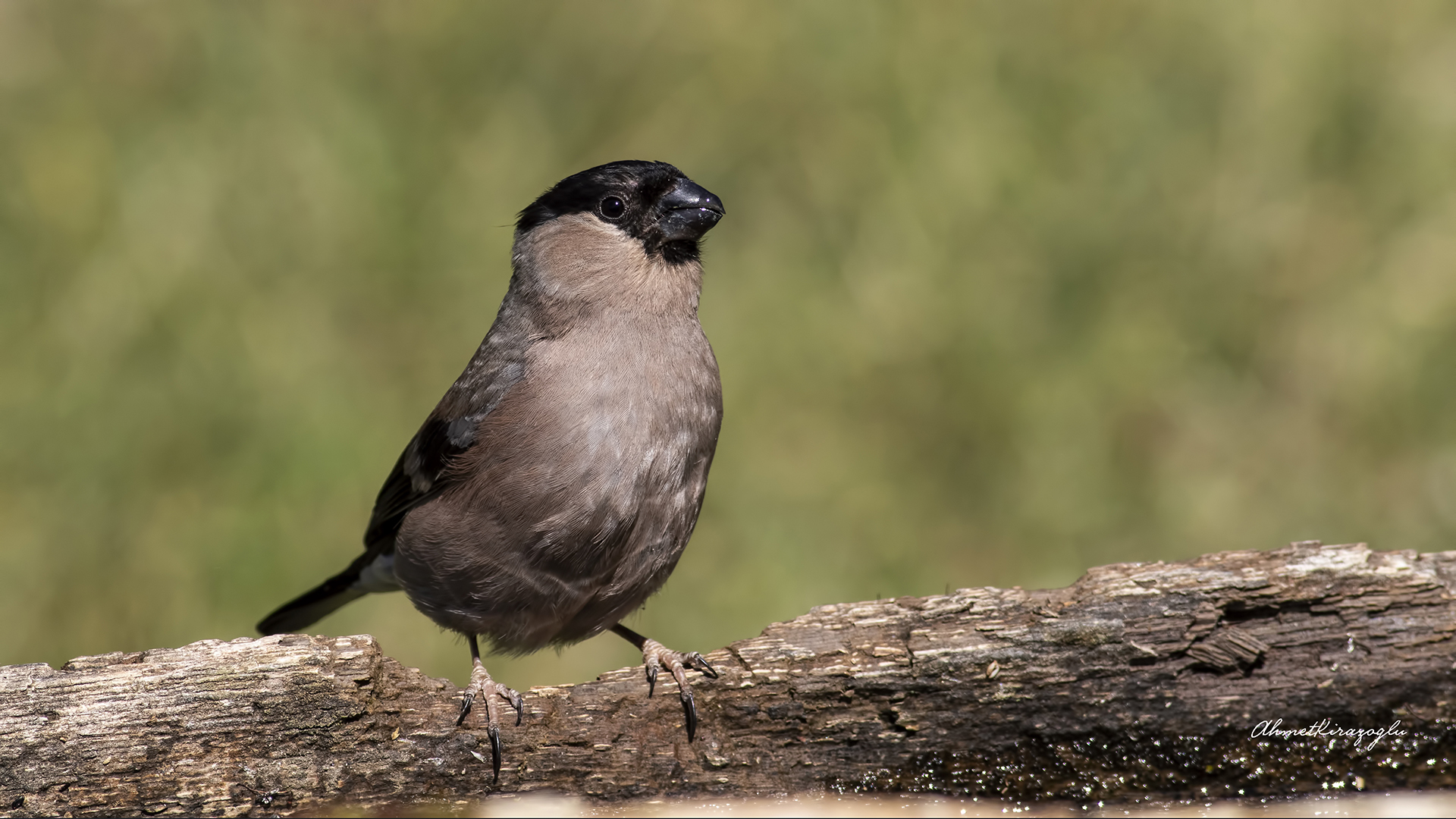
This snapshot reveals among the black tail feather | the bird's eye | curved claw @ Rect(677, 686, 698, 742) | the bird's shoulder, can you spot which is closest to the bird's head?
the bird's eye

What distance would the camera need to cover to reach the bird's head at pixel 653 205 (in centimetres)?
488

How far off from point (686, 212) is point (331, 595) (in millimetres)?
2505

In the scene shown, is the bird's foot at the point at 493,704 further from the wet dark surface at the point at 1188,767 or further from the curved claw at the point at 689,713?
the wet dark surface at the point at 1188,767

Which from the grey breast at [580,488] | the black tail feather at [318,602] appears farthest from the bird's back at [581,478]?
the black tail feather at [318,602]

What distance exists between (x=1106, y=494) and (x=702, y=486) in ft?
10.1

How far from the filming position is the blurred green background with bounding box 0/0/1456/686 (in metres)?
6.79

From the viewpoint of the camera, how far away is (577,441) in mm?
4453

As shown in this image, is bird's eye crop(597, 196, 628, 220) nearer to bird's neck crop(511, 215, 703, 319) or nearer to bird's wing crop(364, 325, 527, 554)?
bird's neck crop(511, 215, 703, 319)

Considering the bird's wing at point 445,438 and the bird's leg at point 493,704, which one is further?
the bird's wing at point 445,438

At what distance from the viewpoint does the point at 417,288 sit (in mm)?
7887

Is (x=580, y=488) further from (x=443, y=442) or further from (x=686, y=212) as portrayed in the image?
(x=686, y=212)

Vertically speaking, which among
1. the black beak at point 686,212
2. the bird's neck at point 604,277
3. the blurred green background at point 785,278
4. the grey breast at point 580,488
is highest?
the blurred green background at point 785,278

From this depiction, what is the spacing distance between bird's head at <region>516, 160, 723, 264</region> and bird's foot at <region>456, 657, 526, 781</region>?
174cm

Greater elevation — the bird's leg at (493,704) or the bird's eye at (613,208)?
the bird's eye at (613,208)
